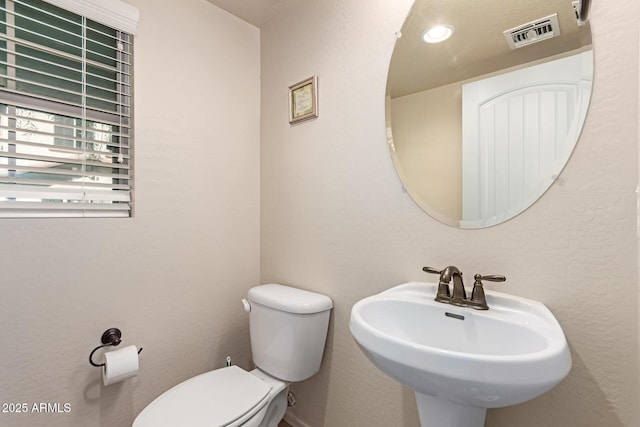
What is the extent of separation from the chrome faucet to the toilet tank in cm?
57

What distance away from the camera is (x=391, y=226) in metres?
1.24

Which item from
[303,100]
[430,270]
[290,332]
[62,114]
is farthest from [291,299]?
[62,114]

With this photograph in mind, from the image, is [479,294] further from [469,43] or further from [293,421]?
[293,421]

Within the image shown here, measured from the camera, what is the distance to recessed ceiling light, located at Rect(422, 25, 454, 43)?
1109 millimetres

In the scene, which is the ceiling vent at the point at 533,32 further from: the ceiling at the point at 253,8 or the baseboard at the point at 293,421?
the baseboard at the point at 293,421

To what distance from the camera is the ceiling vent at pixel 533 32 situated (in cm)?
91

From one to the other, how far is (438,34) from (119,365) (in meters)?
1.77

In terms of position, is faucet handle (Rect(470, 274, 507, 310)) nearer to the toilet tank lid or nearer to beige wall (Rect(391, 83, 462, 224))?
beige wall (Rect(391, 83, 462, 224))

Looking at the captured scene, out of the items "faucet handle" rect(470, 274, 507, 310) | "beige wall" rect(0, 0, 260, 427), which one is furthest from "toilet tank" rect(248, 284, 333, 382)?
"faucet handle" rect(470, 274, 507, 310)

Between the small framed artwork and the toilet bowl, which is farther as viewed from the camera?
the small framed artwork

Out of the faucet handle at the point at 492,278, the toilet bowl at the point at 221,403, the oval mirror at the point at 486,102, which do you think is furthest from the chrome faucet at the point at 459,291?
the toilet bowl at the point at 221,403

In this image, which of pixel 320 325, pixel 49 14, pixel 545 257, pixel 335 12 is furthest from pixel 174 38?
pixel 545 257

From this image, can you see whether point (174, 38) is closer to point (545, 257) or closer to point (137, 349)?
point (137, 349)

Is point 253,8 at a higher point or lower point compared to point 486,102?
higher
